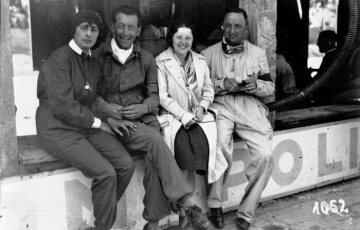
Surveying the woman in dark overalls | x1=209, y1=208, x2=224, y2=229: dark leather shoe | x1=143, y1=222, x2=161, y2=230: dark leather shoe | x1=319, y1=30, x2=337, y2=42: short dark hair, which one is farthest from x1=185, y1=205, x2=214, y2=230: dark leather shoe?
x1=319, y1=30, x2=337, y2=42: short dark hair

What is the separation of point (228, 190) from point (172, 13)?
1.94 meters

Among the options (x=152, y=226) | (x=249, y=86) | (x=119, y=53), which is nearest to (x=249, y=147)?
(x=249, y=86)

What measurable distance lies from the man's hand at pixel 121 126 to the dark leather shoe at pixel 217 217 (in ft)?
3.67

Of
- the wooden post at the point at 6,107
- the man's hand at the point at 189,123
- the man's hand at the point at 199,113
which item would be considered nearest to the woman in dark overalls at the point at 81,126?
the wooden post at the point at 6,107

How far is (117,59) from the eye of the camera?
145 inches

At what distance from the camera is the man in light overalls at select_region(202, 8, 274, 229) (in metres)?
4.09

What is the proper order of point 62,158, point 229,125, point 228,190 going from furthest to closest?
1. point 228,190
2. point 229,125
3. point 62,158

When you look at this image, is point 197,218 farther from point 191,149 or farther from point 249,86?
point 249,86

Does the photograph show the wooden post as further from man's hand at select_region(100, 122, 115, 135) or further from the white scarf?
the white scarf

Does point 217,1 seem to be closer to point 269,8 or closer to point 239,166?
point 269,8

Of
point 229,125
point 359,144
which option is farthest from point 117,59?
point 359,144

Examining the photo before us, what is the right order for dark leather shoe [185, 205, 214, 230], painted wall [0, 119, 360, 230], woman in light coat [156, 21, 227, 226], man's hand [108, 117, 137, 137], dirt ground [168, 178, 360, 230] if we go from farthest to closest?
dirt ground [168, 178, 360, 230] < woman in light coat [156, 21, 227, 226] < dark leather shoe [185, 205, 214, 230] < man's hand [108, 117, 137, 137] < painted wall [0, 119, 360, 230]

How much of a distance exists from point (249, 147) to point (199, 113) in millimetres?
612

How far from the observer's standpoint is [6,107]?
→ 11.0 ft
